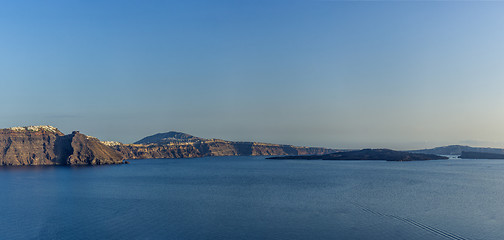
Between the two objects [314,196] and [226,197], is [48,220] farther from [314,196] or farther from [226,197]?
[314,196]

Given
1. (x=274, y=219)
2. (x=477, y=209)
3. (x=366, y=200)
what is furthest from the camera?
(x=366, y=200)

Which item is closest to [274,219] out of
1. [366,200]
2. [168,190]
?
[366,200]

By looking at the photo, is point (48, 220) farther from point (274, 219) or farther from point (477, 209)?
point (477, 209)

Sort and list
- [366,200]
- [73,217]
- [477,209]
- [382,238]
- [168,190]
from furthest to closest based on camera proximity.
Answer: [168,190] → [366,200] → [477,209] → [73,217] → [382,238]

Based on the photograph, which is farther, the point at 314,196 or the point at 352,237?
the point at 314,196

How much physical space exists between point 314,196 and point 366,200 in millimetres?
10216

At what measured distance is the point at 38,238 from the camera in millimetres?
39844

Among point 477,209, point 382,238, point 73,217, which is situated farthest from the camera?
point 477,209

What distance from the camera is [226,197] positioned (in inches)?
2724

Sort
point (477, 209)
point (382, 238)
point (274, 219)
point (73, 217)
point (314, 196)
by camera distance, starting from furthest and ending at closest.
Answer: point (314, 196) < point (477, 209) < point (73, 217) < point (274, 219) < point (382, 238)

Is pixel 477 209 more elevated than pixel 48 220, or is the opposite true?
pixel 477 209

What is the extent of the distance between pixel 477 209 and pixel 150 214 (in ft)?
169

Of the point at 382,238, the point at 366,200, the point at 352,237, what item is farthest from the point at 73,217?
the point at 366,200

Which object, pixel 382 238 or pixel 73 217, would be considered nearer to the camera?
pixel 382 238
